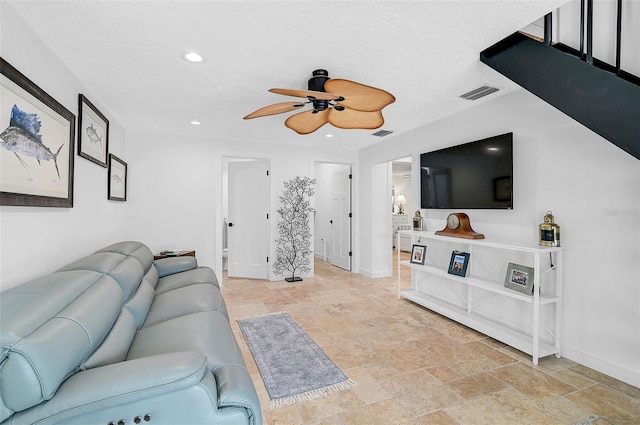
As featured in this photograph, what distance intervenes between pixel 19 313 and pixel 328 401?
1.69 m

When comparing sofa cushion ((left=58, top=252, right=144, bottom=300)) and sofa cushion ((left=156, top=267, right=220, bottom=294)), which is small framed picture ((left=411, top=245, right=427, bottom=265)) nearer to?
sofa cushion ((left=156, top=267, right=220, bottom=294))

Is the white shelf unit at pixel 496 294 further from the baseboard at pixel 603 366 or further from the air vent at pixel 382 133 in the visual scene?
the air vent at pixel 382 133

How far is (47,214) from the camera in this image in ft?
6.82

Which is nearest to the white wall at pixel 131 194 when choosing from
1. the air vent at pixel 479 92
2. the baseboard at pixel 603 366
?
the air vent at pixel 479 92

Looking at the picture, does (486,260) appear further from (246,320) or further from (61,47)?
(61,47)

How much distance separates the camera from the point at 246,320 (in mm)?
3443

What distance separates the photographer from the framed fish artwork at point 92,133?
2.64 metres

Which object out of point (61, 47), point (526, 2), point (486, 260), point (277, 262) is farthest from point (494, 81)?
point (277, 262)

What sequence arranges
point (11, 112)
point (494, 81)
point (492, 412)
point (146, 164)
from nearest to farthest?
point (11, 112), point (492, 412), point (494, 81), point (146, 164)

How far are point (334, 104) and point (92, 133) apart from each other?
7.50 feet

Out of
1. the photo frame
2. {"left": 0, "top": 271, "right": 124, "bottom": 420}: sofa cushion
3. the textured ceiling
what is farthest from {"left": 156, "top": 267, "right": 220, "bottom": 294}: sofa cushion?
the textured ceiling

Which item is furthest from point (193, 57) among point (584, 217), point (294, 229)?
point (294, 229)

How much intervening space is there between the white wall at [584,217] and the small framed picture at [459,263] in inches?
14.5

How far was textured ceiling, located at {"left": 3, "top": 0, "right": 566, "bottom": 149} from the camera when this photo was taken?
5.78 ft
